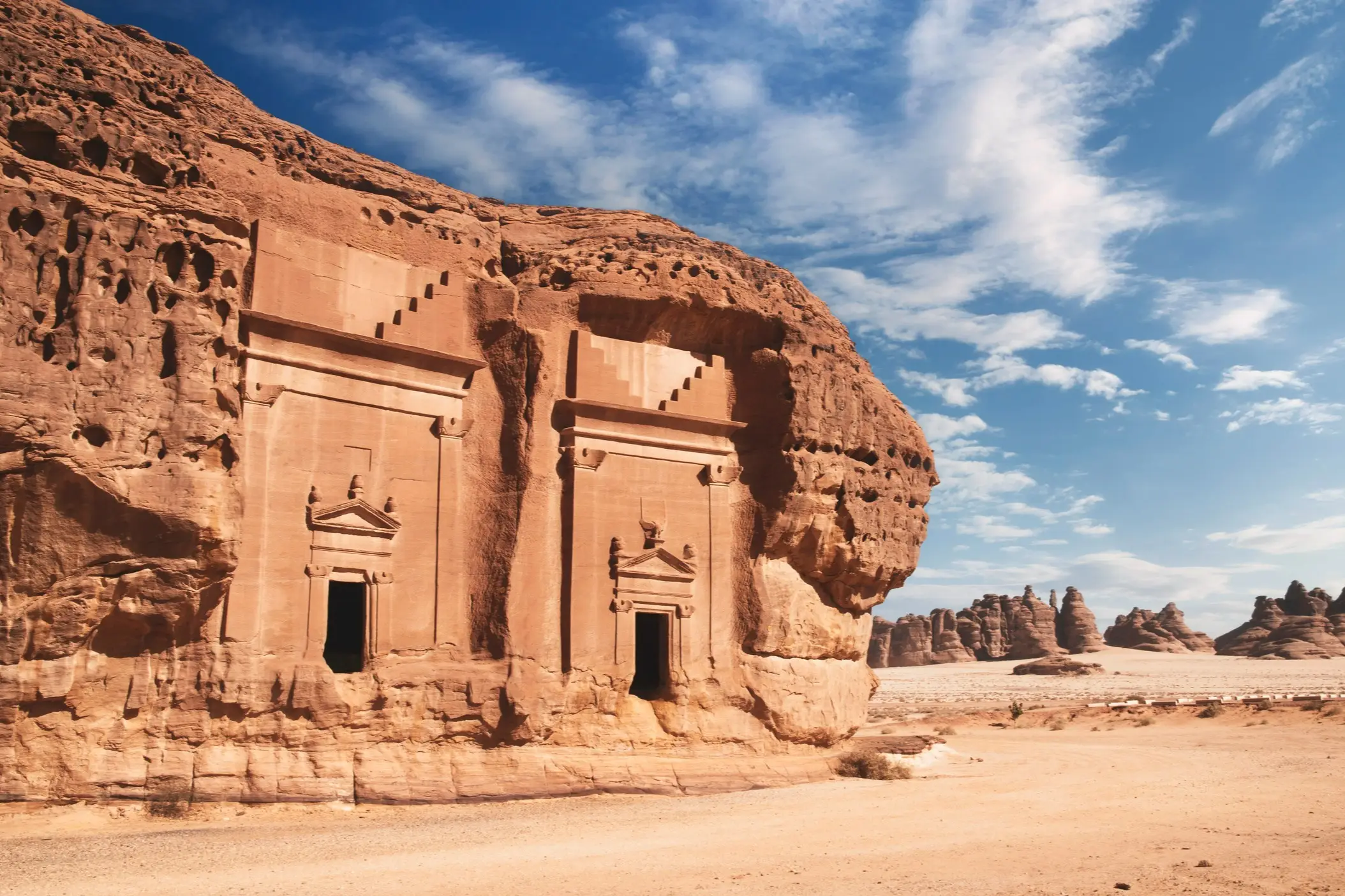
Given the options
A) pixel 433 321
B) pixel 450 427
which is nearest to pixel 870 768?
pixel 450 427

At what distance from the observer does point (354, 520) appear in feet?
53.1

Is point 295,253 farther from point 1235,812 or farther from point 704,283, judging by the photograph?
point 1235,812

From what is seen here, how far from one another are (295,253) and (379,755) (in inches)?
286

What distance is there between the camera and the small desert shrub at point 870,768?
1984cm

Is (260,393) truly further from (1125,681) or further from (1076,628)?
(1076,628)

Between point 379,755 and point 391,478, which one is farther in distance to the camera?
point 391,478

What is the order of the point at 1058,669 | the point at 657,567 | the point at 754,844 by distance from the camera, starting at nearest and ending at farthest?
the point at 754,844, the point at 657,567, the point at 1058,669

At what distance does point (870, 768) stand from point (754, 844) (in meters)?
6.74

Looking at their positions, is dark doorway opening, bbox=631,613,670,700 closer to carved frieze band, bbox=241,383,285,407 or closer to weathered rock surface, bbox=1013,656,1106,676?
carved frieze band, bbox=241,383,285,407

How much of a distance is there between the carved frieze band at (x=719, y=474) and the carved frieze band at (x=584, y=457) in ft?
7.22

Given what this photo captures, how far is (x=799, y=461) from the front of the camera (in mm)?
20281

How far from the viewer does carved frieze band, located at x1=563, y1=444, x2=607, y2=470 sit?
1845 centimetres

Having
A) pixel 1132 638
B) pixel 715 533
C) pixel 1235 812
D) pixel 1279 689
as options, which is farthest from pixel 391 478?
pixel 1132 638

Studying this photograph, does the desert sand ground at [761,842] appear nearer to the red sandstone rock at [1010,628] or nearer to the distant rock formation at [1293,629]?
the distant rock formation at [1293,629]
